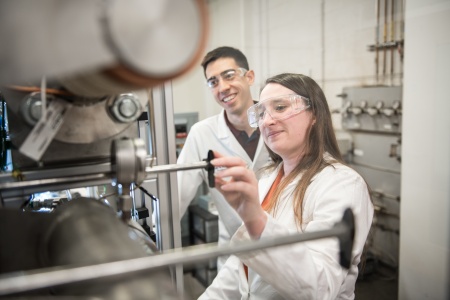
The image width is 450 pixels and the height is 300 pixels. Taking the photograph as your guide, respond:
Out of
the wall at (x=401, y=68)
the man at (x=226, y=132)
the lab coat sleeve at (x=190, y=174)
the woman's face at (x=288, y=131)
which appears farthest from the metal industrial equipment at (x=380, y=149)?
the woman's face at (x=288, y=131)

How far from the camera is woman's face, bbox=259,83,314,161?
1261mm

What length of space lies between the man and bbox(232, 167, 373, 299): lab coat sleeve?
831 millimetres

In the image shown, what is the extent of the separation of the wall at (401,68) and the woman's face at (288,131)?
0.48m

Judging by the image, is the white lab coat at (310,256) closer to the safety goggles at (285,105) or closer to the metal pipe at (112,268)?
the safety goggles at (285,105)

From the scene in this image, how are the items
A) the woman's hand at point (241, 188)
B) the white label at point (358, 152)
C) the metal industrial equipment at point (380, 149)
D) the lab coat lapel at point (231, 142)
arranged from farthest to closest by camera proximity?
1. the white label at point (358, 152)
2. the metal industrial equipment at point (380, 149)
3. the lab coat lapel at point (231, 142)
4. the woman's hand at point (241, 188)

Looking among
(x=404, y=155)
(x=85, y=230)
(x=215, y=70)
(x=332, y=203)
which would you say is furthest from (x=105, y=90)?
(x=404, y=155)

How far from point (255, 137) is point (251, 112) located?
2.31 ft

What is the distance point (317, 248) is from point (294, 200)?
21 centimetres

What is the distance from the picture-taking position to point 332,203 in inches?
40.5

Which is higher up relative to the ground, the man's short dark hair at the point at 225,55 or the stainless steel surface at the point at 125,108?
the man's short dark hair at the point at 225,55

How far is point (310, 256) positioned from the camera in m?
0.90

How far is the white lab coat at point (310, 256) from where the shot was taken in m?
0.87

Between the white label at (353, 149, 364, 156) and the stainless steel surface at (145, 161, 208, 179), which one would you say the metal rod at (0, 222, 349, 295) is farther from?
the white label at (353, 149, 364, 156)

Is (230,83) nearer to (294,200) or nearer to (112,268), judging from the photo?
(294,200)
